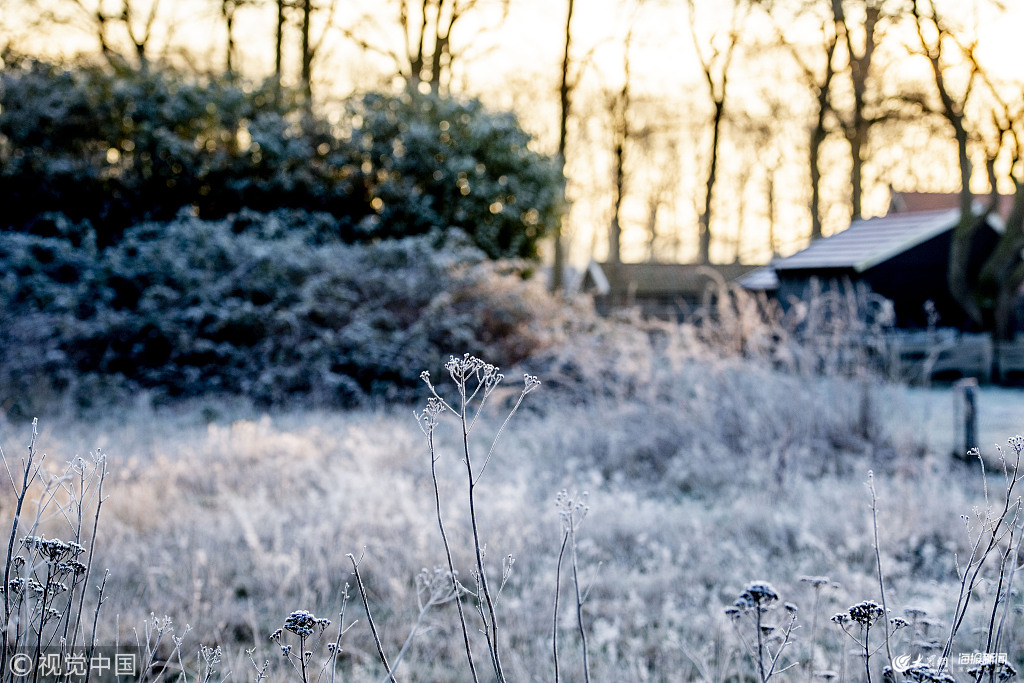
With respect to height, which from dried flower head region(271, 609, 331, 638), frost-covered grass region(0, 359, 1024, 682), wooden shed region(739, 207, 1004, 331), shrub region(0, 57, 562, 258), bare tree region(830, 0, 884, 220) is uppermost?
bare tree region(830, 0, 884, 220)

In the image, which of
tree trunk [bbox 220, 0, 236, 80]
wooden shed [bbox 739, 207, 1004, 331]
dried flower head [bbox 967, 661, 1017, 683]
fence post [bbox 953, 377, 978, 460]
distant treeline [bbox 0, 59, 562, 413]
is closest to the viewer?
dried flower head [bbox 967, 661, 1017, 683]

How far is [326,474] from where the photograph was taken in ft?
17.5

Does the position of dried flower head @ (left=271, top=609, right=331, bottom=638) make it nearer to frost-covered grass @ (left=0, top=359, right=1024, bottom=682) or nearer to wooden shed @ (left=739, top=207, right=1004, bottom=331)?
frost-covered grass @ (left=0, top=359, right=1024, bottom=682)

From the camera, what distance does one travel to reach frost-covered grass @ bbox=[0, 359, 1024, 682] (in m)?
2.95

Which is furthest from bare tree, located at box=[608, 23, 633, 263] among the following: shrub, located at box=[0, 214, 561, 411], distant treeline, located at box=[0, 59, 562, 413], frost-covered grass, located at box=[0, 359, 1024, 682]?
frost-covered grass, located at box=[0, 359, 1024, 682]

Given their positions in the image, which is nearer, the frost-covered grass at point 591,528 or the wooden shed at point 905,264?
the frost-covered grass at point 591,528

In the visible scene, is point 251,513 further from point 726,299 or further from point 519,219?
point 519,219

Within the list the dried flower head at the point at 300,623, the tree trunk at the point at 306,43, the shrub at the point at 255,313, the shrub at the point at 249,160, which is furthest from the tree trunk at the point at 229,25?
the dried flower head at the point at 300,623

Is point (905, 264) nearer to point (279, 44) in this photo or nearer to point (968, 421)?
point (968, 421)

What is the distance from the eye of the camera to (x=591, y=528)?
4.34 metres

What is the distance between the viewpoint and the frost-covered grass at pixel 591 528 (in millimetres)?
2953

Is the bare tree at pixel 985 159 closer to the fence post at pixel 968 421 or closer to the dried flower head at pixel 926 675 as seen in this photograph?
the fence post at pixel 968 421

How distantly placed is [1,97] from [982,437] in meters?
14.4

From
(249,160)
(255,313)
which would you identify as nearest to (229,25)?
(249,160)
